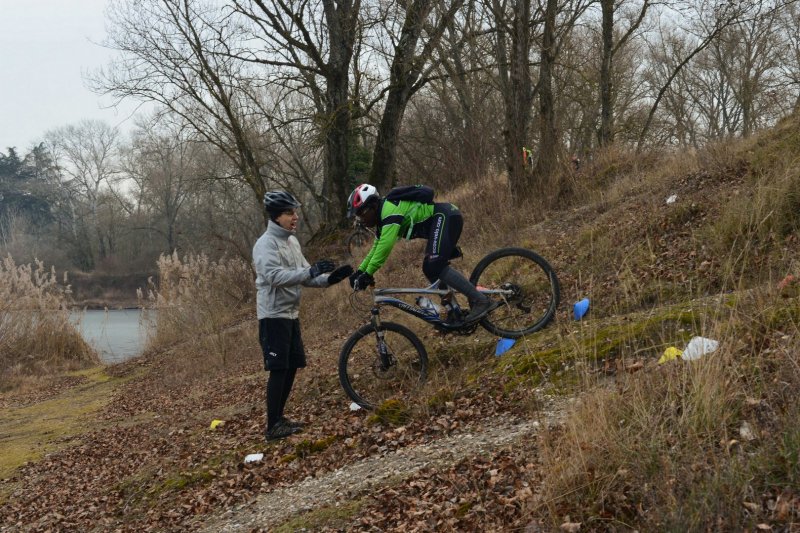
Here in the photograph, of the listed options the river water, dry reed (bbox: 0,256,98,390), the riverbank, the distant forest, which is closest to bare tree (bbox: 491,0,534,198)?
the distant forest

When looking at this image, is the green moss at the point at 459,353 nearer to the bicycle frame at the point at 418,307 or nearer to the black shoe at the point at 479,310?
the bicycle frame at the point at 418,307

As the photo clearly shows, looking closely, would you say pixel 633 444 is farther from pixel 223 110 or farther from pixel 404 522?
pixel 223 110

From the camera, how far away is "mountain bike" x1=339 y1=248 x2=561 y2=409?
6.67 metres

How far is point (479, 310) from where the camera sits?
261 inches

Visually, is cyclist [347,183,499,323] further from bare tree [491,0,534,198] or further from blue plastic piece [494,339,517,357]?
bare tree [491,0,534,198]

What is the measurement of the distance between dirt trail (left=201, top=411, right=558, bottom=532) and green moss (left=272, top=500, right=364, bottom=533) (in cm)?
8

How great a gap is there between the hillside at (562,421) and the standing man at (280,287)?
62cm

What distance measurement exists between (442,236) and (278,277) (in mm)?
1548

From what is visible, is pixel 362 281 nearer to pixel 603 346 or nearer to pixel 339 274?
pixel 339 274

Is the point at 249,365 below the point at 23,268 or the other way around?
below

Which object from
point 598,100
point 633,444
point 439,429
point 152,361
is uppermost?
point 598,100

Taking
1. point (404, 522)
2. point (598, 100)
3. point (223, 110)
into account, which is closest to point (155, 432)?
point (404, 522)

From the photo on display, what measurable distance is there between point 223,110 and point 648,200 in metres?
17.1

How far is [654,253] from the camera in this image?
8133mm
